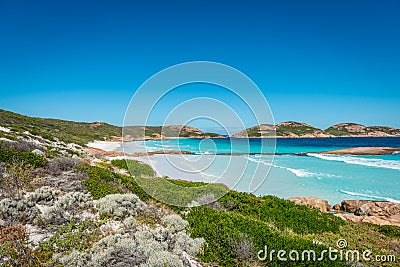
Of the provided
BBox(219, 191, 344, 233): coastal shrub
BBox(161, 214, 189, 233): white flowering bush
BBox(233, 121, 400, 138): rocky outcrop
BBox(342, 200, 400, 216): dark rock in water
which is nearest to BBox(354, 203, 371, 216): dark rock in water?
BBox(342, 200, 400, 216): dark rock in water

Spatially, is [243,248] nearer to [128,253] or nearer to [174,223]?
[174,223]

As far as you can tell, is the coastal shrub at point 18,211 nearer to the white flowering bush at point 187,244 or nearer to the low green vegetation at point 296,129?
the white flowering bush at point 187,244

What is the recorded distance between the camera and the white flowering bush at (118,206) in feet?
21.4

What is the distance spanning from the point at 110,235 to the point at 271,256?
11.7ft

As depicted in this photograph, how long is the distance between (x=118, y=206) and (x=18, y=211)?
2.26 m

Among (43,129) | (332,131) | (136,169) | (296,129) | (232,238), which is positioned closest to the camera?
(232,238)

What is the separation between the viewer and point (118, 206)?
6.94m

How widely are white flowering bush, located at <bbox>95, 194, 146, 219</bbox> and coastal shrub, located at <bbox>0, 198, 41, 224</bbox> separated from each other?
1.44 meters

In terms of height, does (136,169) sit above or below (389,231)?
above

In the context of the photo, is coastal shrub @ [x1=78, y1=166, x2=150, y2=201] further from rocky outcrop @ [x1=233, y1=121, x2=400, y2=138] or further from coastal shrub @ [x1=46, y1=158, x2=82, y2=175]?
rocky outcrop @ [x1=233, y1=121, x2=400, y2=138]

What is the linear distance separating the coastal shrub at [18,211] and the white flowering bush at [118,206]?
4.73 feet

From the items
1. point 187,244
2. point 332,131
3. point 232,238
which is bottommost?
point 187,244

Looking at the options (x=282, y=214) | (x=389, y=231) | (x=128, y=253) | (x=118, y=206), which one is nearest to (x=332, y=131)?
(x=389, y=231)

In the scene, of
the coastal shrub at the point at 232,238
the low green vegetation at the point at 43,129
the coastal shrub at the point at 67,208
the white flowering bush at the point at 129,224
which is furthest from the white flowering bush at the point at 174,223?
the low green vegetation at the point at 43,129
